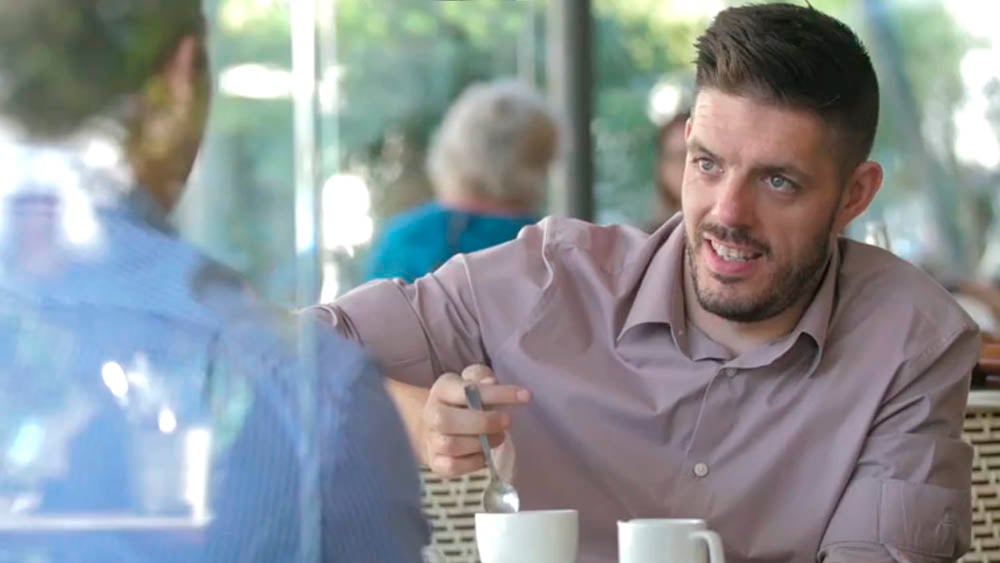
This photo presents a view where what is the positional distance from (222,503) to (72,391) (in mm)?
116

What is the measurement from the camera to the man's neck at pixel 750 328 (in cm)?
199

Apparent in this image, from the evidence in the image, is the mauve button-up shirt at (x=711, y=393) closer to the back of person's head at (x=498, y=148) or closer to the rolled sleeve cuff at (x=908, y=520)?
the rolled sleeve cuff at (x=908, y=520)

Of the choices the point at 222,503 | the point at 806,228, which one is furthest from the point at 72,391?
the point at 806,228

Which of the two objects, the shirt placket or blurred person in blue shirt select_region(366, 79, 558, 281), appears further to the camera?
blurred person in blue shirt select_region(366, 79, 558, 281)

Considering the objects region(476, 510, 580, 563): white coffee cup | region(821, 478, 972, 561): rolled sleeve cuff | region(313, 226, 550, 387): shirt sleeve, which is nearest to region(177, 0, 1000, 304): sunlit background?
region(313, 226, 550, 387): shirt sleeve

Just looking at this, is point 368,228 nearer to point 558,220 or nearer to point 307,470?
point 558,220

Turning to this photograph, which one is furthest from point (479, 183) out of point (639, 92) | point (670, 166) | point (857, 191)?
point (639, 92)

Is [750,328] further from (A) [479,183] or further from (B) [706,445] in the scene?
(A) [479,183]

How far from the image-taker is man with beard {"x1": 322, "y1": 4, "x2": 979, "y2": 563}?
6.20 ft

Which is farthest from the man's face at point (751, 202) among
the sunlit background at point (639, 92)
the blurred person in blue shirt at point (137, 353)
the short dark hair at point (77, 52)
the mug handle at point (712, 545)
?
the sunlit background at point (639, 92)

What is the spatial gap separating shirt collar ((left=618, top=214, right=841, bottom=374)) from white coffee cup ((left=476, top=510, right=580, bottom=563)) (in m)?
0.52

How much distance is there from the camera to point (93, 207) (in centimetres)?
94

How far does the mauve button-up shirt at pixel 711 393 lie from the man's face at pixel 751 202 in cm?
6

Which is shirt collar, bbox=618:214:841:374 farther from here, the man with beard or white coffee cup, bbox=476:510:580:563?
white coffee cup, bbox=476:510:580:563
